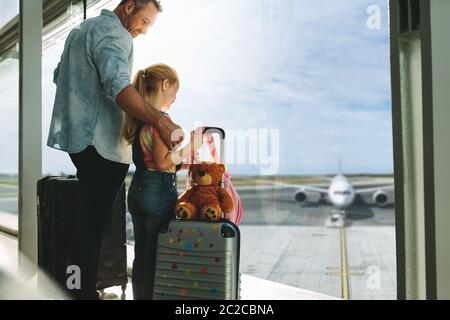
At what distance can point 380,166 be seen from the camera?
1917 millimetres

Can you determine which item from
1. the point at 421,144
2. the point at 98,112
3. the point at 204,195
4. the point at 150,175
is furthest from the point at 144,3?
the point at 421,144

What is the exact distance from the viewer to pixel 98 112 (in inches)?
82.3

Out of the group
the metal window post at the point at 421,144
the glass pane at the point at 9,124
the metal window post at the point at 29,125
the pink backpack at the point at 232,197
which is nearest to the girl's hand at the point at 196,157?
the pink backpack at the point at 232,197

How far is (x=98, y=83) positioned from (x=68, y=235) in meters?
0.74

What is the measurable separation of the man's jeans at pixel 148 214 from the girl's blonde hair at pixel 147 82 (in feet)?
0.60

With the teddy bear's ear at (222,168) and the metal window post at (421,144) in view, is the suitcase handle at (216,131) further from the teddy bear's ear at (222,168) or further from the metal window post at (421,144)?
the metal window post at (421,144)

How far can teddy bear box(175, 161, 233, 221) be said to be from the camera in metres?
1.90

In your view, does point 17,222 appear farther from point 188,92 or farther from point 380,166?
point 380,166

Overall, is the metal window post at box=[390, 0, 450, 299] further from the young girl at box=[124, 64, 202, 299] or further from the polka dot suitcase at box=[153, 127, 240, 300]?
the young girl at box=[124, 64, 202, 299]

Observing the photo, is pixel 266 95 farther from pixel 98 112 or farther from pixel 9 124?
pixel 9 124

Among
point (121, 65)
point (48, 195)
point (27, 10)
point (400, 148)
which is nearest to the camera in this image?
point (400, 148)

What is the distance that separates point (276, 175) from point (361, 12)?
769 mm

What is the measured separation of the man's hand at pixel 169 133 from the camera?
1.99 meters

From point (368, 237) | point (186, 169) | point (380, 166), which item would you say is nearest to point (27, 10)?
point (186, 169)
